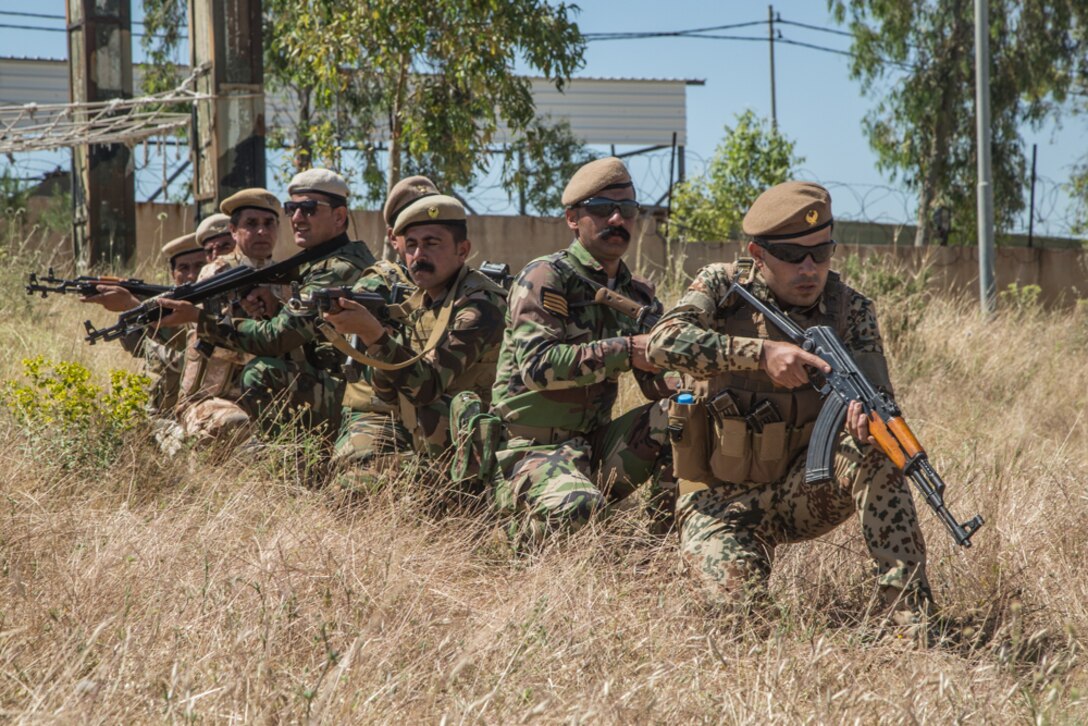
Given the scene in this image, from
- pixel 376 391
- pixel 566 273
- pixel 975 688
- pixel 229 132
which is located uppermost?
pixel 229 132

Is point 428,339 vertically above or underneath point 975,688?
above

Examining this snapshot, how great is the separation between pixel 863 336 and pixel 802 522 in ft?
2.14

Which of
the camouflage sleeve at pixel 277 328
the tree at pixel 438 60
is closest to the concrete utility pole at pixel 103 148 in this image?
the tree at pixel 438 60

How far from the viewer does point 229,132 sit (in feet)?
31.6

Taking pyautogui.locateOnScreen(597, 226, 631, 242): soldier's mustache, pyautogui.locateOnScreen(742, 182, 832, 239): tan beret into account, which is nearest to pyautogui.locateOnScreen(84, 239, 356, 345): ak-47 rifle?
pyautogui.locateOnScreen(597, 226, 631, 242): soldier's mustache

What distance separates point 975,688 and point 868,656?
288mm

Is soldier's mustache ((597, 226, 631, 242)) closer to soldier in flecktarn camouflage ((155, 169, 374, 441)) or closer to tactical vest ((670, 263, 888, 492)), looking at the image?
tactical vest ((670, 263, 888, 492))

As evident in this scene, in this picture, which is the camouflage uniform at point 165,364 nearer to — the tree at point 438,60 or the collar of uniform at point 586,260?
the collar of uniform at point 586,260

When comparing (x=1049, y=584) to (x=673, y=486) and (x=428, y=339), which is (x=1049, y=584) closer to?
(x=673, y=486)

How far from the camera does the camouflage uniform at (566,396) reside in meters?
4.68

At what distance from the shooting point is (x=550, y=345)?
4.75 metres

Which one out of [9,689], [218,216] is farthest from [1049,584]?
[218,216]

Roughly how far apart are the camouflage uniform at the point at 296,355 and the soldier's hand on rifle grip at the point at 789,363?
2388 mm

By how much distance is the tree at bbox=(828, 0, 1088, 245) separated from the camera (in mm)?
26125
